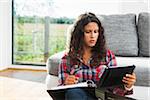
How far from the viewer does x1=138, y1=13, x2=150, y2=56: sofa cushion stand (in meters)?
2.63

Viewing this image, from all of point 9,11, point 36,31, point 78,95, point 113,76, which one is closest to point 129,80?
point 113,76

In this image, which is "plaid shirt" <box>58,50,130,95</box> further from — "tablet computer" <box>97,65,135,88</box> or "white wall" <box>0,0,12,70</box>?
"white wall" <box>0,0,12,70</box>

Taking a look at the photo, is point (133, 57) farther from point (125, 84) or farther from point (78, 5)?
point (78, 5)

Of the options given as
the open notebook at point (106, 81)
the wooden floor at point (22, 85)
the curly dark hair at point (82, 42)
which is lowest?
the wooden floor at point (22, 85)

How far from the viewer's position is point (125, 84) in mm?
1360

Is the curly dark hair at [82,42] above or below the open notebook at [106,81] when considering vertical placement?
above

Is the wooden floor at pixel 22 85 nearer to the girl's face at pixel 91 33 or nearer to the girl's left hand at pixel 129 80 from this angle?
the girl's face at pixel 91 33

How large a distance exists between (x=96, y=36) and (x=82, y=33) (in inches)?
3.6

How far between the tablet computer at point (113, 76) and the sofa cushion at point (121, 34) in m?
1.26

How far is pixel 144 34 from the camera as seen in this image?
268cm

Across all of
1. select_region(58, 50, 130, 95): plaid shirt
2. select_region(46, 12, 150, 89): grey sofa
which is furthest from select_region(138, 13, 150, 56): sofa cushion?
select_region(58, 50, 130, 95): plaid shirt

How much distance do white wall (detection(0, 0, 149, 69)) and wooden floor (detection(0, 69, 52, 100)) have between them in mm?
251

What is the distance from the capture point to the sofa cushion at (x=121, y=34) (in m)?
2.60

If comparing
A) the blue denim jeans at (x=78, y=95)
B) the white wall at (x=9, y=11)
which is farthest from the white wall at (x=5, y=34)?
the blue denim jeans at (x=78, y=95)
